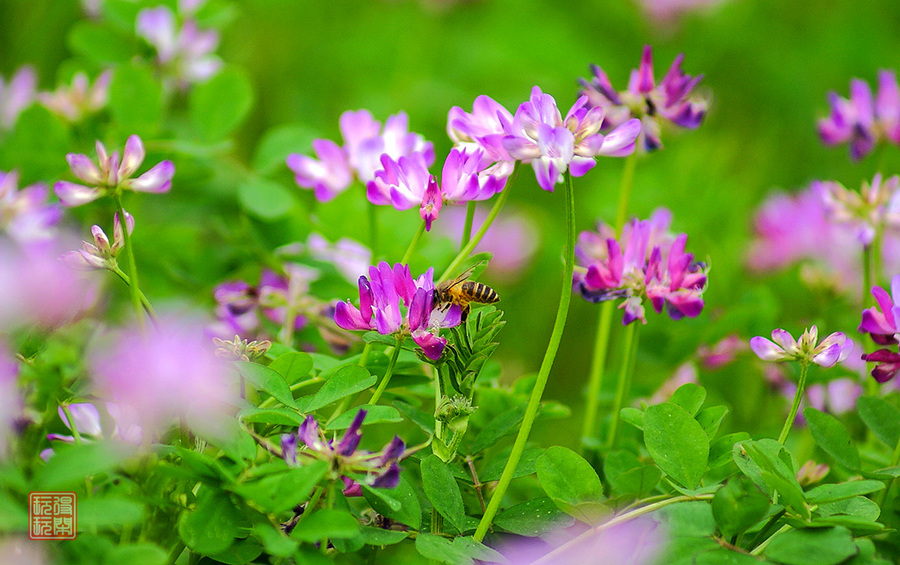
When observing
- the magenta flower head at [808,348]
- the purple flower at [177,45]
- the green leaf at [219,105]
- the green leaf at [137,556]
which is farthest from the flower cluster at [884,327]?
the purple flower at [177,45]

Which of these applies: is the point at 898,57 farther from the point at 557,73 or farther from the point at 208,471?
the point at 208,471

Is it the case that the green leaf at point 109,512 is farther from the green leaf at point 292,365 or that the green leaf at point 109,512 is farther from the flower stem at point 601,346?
the flower stem at point 601,346

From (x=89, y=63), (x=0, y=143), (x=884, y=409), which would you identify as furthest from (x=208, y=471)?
(x=89, y=63)

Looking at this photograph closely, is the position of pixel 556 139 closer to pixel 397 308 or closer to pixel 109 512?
pixel 397 308

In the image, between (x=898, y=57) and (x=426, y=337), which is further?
(x=898, y=57)

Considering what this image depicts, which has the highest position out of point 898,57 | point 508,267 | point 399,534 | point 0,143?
point 898,57

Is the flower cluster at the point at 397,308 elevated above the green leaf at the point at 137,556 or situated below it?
above
